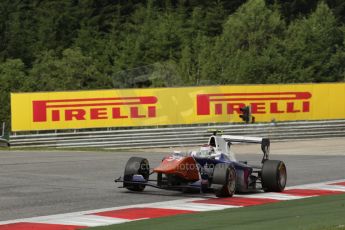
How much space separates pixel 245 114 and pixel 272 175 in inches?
68.4

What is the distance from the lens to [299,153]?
31.6m

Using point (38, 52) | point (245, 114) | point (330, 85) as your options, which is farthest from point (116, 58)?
point (245, 114)

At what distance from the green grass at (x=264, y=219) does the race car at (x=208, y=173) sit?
1351 millimetres

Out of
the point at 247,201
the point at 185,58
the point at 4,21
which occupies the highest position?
the point at 4,21

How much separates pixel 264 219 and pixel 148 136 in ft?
79.8

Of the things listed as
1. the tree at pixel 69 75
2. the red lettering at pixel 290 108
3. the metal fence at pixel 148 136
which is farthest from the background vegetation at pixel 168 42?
the metal fence at pixel 148 136

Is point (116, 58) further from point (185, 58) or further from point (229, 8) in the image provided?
point (229, 8)

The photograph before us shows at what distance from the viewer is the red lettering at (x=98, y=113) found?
3569 cm

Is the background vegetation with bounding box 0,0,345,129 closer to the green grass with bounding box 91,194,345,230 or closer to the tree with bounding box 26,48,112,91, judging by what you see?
the tree with bounding box 26,48,112,91

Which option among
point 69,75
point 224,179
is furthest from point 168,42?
point 224,179

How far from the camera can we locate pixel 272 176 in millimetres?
16234

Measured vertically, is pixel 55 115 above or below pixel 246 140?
above

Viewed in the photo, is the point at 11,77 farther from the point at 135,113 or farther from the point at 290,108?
the point at 290,108

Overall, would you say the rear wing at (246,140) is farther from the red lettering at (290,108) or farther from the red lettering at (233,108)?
the red lettering at (290,108)
